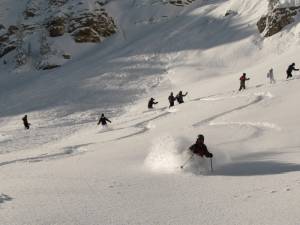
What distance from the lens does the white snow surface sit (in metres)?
8.52

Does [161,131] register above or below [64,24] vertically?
below

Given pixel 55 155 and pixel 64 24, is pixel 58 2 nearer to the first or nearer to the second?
pixel 64 24

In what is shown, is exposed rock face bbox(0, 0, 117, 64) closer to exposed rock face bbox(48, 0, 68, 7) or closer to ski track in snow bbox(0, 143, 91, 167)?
exposed rock face bbox(48, 0, 68, 7)

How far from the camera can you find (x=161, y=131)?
22.4m

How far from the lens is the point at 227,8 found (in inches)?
2328

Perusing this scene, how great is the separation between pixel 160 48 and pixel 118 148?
38089 mm

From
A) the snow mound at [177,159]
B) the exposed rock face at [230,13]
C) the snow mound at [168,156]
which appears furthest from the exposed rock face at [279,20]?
the snow mound at [168,156]

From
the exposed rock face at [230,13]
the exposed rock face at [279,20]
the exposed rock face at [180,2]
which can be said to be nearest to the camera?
the exposed rock face at [279,20]

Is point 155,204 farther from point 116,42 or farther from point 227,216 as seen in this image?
point 116,42

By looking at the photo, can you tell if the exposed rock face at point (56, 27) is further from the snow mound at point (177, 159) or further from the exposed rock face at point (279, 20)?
the snow mound at point (177, 159)

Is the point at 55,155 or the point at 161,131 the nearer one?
the point at 55,155

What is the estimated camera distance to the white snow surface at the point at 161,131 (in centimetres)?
852

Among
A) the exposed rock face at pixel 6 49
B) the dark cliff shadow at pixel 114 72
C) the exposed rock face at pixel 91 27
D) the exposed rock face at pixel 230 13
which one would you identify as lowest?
the dark cliff shadow at pixel 114 72

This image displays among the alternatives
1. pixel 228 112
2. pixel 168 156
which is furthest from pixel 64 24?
pixel 168 156
